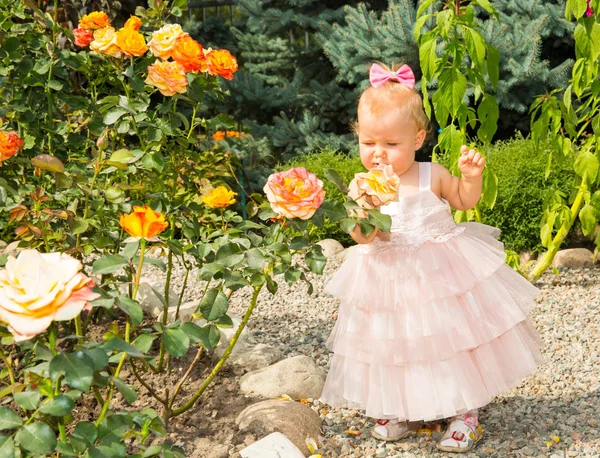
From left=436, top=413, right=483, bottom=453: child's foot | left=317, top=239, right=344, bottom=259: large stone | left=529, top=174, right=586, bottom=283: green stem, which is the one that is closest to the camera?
left=436, top=413, right=483, bottom=453: child's foot

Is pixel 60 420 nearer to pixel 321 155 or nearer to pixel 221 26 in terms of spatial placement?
pixel 321 155

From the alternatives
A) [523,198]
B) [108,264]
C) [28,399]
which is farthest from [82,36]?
[523,198]

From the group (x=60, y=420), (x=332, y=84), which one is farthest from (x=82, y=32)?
(x=332, y=84)

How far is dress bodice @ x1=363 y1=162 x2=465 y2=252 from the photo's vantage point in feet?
7.77

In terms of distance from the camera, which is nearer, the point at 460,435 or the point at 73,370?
the point at 73,370

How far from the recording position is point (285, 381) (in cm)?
269

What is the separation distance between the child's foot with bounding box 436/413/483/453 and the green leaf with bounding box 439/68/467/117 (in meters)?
1.29

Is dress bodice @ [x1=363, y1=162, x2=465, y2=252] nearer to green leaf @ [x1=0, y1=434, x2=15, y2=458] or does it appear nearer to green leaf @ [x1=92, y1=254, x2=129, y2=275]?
green leaf @ [x1=92, y1=254, x2=129, y2=275]

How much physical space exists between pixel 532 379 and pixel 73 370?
2090mm

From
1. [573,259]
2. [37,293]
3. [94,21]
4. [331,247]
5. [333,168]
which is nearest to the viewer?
[37,293]

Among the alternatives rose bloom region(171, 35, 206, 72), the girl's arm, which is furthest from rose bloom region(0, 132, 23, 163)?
the girl's arm

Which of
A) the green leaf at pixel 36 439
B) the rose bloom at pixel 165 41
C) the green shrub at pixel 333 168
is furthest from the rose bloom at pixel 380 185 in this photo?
the green shrub at pixel 333 168

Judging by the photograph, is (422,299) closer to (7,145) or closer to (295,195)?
(295,195)

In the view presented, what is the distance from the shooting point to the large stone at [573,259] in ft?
14.0
